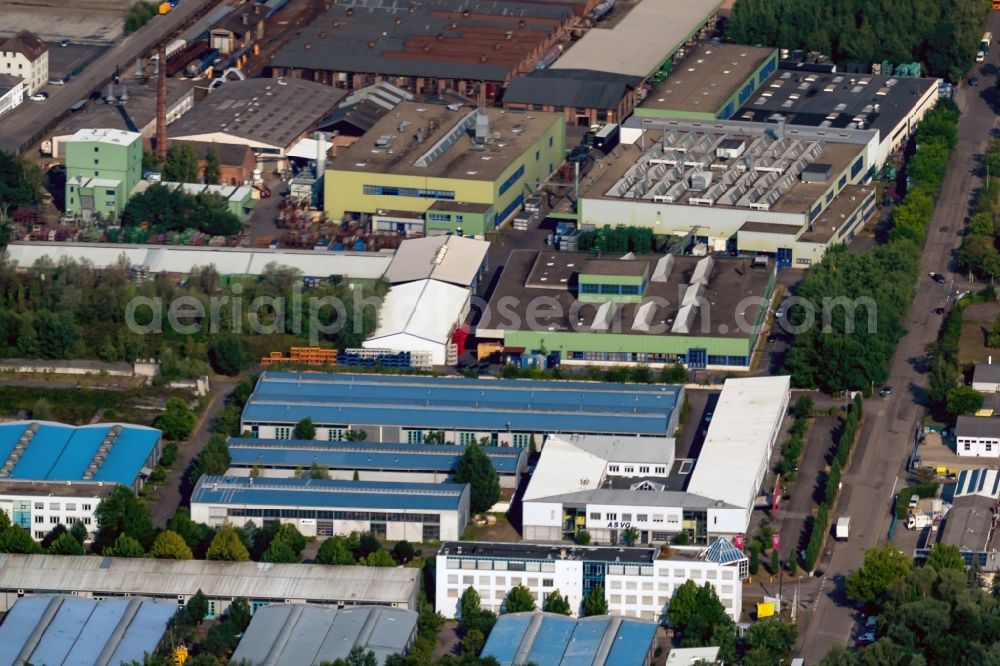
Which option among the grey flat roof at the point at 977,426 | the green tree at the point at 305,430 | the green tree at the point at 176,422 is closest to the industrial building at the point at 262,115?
the green tree at the point at 176,422

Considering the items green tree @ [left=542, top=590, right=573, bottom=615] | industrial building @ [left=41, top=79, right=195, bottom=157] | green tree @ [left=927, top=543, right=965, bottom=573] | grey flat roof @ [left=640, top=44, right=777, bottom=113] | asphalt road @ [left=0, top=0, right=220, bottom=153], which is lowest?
asphalt road @ [left=0, top=0, right=220, bottom=153]

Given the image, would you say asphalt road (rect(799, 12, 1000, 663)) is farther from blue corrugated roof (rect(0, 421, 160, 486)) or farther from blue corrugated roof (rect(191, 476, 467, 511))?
blue corrugated roof (rect(0, 421, 160, 486))

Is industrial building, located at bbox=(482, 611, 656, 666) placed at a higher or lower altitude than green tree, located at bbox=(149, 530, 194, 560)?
higher

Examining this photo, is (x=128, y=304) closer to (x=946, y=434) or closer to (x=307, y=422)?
(x=307, y=422)

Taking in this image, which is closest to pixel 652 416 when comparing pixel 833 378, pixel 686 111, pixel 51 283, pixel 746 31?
pixel 833 378

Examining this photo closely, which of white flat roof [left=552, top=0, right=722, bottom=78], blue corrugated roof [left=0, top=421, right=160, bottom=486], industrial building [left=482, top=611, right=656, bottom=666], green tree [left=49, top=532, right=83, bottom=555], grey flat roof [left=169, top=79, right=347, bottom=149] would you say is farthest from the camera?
white flat roof [left=552, top=0, right=722, bottom=78]

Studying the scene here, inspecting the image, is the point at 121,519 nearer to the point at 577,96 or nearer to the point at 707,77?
the point at 577,96

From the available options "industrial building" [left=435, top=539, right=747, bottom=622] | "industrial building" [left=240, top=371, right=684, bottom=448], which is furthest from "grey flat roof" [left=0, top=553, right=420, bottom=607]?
"industrial building" [left=240, top=371, right=684, bottom=448]
